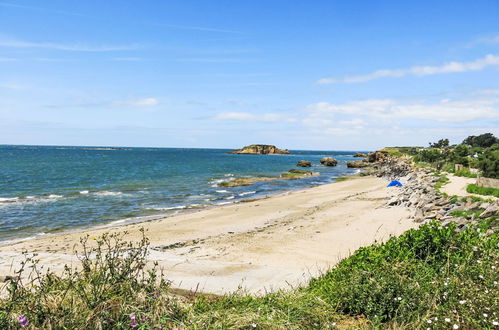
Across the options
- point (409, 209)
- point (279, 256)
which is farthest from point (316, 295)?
point (409, 209)

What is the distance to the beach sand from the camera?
820cm

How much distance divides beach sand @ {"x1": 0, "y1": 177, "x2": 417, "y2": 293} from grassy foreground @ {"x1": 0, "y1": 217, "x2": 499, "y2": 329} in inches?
54.1

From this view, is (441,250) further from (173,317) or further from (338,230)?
(338,230)

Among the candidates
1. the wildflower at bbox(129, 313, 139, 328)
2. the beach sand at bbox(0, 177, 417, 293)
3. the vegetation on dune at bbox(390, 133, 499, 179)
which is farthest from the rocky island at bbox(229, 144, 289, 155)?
the wildflower at bbox(129, 313, 139, 328)

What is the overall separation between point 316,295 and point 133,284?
3.19 metres

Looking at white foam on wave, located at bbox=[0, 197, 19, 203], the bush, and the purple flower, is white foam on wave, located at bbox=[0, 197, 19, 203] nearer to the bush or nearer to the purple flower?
the purple flower

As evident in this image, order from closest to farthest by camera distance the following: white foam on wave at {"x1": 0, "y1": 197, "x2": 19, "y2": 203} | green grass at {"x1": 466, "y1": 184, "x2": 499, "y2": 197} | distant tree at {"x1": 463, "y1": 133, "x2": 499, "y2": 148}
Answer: green grass at {"x1": 466, "y1": 184, "x2": 499, "y2": 197} < white foam on wave at {"x1": 0, "y1": 197, "x2": 19, "y2": 203} < distant tree at {"x1": 463, "y1": 133, "x2": 499, "y2": 148}

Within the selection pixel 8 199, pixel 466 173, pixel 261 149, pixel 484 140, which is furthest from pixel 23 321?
pixel 261 149

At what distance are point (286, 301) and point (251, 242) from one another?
10.0 metres

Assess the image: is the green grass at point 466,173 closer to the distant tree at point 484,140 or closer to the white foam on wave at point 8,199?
the white foam on wave at point 8,199

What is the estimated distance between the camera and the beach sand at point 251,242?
8.20 m

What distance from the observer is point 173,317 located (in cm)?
461

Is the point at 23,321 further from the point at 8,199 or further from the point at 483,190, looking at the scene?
the point at 8,199

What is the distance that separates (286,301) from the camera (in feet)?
18.0
